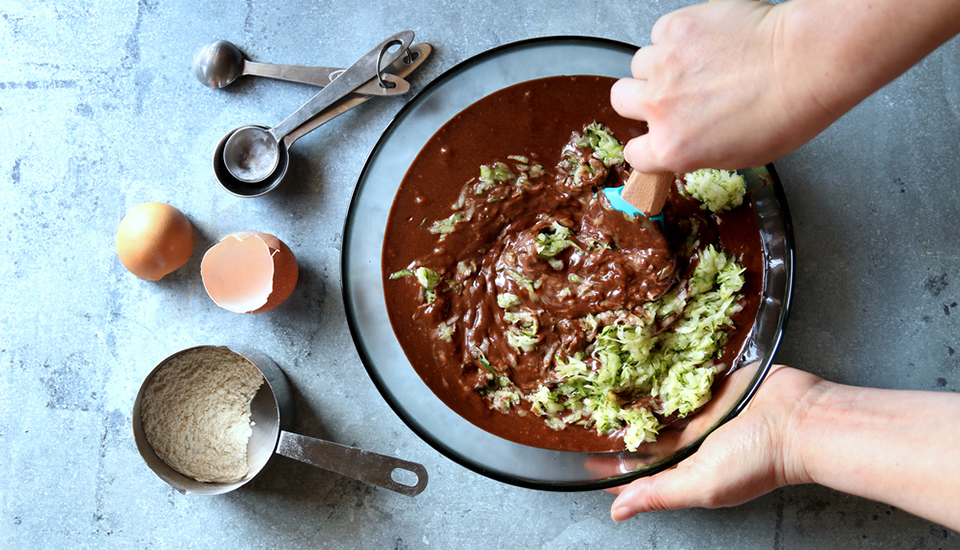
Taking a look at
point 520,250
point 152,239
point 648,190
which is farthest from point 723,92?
point 152,239

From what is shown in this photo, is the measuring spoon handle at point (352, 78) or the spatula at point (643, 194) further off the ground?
the measuring spoon handle at point (352, 78)

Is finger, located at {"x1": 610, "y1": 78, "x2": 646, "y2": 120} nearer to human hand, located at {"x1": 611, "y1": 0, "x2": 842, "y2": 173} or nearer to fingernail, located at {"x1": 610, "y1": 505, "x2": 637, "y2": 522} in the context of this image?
human hand, located at {"x1": 611, "y1": 0, "x2": 842, "y2": 173}

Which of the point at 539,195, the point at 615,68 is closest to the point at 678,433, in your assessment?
the point at 539,195

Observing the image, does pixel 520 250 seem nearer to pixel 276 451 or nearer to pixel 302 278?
pixel 302 278

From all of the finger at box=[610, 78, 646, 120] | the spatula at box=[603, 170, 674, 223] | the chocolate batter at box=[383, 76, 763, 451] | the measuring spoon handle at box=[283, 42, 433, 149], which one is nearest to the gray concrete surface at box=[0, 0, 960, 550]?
the measuring spoon handle at box=[283, 42, 433, 149]

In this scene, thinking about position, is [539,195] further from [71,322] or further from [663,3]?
[71,322]

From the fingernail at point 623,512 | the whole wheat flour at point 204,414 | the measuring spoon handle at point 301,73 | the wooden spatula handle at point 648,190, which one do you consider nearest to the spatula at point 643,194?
the wooden spatula handle at point 648,190

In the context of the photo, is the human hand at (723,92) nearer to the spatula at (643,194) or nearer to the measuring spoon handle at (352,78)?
the spatula at (643,194)
